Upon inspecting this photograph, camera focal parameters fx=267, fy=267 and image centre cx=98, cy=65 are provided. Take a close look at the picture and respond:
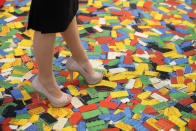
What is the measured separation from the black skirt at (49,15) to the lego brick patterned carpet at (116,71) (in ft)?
1.61

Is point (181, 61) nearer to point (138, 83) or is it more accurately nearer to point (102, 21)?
point (138, 83)

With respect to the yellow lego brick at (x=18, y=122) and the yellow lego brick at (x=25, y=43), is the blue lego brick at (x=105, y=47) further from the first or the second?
the yellow lego brick at (x=18, y=122)

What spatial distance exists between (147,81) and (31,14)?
0.83m

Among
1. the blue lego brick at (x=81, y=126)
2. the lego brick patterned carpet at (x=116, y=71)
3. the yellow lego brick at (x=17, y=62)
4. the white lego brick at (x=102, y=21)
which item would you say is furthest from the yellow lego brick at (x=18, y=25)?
the blue lego brick at (x=81, y=126)

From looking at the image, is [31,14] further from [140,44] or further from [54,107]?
[140,44]

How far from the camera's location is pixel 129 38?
2.02 m

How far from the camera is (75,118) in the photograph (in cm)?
139

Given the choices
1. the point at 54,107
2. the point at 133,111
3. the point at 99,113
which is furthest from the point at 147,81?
the point at 54,107

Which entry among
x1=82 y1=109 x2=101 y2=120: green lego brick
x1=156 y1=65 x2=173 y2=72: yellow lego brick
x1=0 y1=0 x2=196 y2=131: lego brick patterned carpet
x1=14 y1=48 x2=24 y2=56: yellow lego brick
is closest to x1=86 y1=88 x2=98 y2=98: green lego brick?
x1=0 y1=0 x2=196 y2=131: lego brick patterned carpet

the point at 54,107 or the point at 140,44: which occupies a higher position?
the point at 140,44

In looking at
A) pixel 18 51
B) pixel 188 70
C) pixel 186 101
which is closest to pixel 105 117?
pixel 186 101

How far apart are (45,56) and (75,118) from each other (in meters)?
0.38

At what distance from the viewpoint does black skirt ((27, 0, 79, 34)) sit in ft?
3.60

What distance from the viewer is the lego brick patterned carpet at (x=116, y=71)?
54.4 inches
